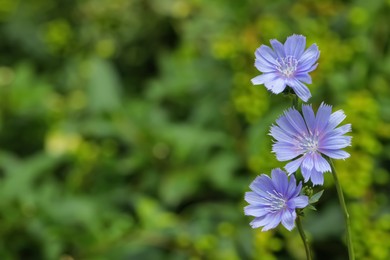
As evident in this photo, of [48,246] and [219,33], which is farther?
[219,33]

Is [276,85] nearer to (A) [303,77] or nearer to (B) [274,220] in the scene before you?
(A) [303,77]

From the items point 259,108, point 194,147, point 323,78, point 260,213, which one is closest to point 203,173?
point 194,147

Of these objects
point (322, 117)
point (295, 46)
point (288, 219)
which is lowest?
point (288, 219)

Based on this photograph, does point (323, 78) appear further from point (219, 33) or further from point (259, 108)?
point (219, 33)

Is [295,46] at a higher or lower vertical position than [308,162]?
higher

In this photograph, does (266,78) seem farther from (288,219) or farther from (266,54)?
(288,219)

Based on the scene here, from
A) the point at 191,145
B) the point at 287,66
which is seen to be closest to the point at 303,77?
the point at 287,66

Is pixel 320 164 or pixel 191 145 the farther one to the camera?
pixel 191 145
